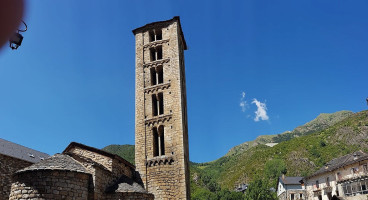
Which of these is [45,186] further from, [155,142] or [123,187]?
[155,142]

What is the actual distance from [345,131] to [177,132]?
79.3m

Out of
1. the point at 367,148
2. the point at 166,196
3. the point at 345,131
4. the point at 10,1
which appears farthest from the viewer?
the point at 345,131

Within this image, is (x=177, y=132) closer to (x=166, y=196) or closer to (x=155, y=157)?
(x=155, y=157)

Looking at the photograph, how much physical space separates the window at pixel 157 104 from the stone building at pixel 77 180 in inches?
197

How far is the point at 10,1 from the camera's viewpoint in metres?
1.36

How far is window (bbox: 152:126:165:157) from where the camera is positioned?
20266 millimetres

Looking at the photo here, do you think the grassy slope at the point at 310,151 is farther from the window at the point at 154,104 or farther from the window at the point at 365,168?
the window at the point at 154,104

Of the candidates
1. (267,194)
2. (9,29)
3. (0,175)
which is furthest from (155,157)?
(267,194)

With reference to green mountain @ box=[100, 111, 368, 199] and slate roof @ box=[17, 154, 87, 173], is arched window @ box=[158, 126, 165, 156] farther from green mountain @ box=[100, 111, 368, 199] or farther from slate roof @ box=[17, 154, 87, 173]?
green mountain @ box=[100, 111, 368, 199]

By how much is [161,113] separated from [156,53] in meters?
4.91

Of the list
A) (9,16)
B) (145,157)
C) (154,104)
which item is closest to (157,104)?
(154,104)

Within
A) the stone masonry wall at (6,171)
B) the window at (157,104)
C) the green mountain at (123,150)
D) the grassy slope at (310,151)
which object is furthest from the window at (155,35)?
the grassy slope at (310,151)

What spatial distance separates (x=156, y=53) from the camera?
23.5m

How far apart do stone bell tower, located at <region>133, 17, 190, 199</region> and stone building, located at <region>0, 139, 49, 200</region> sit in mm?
9788
